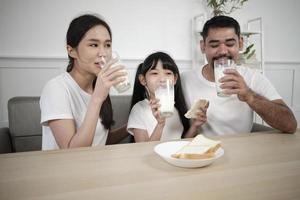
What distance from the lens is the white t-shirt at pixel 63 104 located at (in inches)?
45.7

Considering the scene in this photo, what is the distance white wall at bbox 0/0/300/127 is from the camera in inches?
101

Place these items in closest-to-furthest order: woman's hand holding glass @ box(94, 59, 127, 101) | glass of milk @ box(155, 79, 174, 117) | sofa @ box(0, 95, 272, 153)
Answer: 1. woman's hand holding glass @ box(94, 59, 127, 101)
2. glass of milk @ box(155, 79, 174, 117)
3. sofa @ box(0, 95, 272, 153)

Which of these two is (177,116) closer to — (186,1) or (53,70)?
(53,70)

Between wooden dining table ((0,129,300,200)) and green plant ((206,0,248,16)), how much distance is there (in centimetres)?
250

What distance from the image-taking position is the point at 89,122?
111 centimetres

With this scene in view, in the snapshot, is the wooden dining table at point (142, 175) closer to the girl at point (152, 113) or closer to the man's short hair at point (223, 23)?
the girl at point (152, 113)

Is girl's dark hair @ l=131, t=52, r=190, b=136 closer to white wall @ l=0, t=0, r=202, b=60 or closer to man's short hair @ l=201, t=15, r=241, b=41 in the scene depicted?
man's short hair @ l=201, t=15, r=241, b=41

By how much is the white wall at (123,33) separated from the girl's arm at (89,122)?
176 centimetres

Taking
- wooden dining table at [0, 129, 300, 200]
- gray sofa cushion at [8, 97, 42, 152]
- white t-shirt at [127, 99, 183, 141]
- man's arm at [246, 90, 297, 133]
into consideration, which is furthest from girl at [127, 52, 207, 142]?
gray sofa cushion at [8, 97, 42, 152]

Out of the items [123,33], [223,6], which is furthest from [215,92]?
[223,6]

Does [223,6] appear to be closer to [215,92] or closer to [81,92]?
[215,92]

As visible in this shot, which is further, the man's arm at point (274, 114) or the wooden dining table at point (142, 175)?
the man's arm at point (274, 114)

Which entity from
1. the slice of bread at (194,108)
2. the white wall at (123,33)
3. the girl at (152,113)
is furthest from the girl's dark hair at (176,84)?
the white wall at (123,33)

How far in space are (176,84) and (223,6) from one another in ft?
7.25
